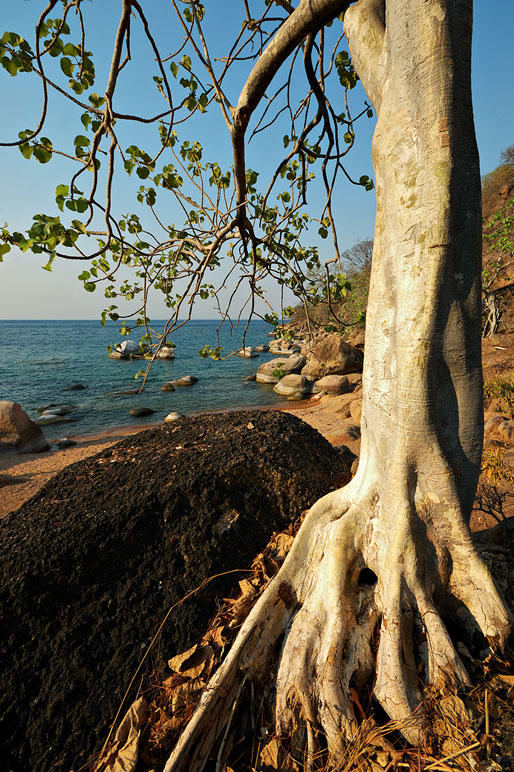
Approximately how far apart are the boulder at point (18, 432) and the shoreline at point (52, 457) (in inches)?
8.6

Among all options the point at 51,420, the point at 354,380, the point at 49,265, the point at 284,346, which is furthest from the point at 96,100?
the point at 284,346

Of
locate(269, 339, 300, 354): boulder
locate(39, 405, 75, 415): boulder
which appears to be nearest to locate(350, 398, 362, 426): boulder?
locate(269, 339, 300, 354): boulder

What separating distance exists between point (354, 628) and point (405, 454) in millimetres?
1064

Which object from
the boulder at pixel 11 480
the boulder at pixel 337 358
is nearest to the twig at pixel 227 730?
the boulder at pixel 11 480

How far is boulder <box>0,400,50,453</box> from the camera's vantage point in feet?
35.4

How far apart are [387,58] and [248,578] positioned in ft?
11.4

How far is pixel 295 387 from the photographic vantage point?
17.4 m

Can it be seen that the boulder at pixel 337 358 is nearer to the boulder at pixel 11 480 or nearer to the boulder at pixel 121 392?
the boulder at pixel 121 392

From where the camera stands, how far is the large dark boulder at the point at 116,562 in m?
1.87

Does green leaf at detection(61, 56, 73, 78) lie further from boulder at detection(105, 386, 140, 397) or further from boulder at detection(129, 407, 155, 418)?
boulder at detection(105, 386, 140, 397)

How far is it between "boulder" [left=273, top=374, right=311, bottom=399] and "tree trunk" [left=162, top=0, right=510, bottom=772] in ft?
48.4

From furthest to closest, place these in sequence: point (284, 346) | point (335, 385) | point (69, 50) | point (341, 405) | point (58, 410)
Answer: point (284, 346)
point (335, 385)
point (58, 410)
point (341, 405)
point (69, 50)

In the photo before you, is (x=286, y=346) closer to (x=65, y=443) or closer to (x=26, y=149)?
(x=65, y=443)

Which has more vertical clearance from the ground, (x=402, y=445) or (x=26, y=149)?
(x=26, y=149)
